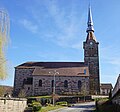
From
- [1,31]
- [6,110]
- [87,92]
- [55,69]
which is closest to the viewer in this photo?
[1,31]

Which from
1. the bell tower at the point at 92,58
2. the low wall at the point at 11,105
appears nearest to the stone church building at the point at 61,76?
the bell tower at the point at 92,58

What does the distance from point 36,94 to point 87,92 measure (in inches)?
562

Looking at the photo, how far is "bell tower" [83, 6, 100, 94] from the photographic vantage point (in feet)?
196

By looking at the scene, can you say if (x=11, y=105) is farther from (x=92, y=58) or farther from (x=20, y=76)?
(x=92, y=58)

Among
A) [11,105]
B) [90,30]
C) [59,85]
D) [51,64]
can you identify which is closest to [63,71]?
[59,85]

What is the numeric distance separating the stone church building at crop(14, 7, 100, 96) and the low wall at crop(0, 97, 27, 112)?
101 feet

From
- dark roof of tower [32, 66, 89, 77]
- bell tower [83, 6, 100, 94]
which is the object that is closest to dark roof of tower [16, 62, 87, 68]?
dark roof of tower [32, 66, 89, 77]

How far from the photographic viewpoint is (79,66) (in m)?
60.3

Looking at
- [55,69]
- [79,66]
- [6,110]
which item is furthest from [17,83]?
[6,110]

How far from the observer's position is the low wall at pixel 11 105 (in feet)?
61.6

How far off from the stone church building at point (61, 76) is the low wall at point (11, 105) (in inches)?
1209

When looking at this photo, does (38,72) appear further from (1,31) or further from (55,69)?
(1,31)

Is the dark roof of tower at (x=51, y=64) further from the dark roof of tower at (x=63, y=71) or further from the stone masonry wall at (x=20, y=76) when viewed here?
the dark roof of tower at (x=63, y=71)

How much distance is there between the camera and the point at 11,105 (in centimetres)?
2081
